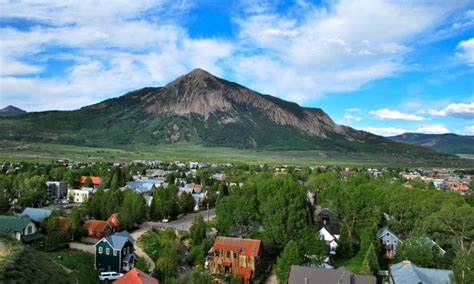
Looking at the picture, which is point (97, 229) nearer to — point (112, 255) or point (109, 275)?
point (112, 255)

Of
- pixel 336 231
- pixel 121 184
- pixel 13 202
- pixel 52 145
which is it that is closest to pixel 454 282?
pixel 336 231

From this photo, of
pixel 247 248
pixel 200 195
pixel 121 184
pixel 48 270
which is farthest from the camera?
pixel 121 184

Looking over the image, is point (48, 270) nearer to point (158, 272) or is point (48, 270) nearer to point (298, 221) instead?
point (158, 272)

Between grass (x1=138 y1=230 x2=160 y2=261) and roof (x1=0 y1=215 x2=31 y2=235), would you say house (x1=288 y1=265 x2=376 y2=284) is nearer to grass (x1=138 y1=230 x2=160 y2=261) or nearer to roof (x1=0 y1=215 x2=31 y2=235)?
grass (x1=138 y1=230 x2=160 y2=261)

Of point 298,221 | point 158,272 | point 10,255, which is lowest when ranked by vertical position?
point 158,272

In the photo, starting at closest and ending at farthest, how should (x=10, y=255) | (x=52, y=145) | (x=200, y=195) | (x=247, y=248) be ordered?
(x=10, y=255)
(x=247, y=248)
(x=200, y=195)
(x=52, y=145)

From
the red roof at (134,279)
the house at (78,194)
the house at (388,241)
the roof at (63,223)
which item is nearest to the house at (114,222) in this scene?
the roof at (63,223)

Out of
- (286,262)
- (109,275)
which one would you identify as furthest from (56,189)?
(286,262)

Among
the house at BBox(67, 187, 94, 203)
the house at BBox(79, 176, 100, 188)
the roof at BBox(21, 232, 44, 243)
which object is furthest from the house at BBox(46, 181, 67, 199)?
the roof at BBox(21, 232, 44, 243)
